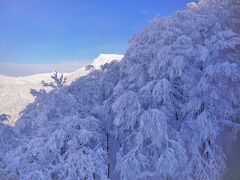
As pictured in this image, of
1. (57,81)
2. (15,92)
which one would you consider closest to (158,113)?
(57,81)

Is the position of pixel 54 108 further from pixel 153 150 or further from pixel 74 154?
pixel 153 150

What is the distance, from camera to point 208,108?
11.6 m

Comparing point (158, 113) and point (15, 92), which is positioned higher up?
point (15, 92)

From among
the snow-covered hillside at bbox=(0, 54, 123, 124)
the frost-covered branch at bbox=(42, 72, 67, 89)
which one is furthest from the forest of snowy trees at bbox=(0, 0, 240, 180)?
the snow-covered hillside at bbox=(0, 54, 123, 124)

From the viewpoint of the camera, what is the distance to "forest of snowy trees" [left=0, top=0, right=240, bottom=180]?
1122cm

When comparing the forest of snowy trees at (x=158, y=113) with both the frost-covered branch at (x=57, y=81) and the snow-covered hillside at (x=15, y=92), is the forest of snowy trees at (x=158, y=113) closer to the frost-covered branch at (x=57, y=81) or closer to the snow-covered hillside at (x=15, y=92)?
the frost-covered branch at (x=57, y=81)

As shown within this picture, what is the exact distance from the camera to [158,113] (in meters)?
11.0

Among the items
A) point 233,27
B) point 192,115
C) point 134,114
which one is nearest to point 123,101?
point 134,114

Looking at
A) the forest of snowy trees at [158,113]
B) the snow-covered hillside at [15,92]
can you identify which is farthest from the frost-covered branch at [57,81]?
the snow-covered hillside at [15,92]

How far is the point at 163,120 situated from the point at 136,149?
139cm

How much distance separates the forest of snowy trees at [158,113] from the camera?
11.2m

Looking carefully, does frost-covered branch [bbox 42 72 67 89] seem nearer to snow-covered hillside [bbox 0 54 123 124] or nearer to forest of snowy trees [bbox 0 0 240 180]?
forest of snowy trees [bbox 0 0 240 180]

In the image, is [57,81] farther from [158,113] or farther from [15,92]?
[15,92]

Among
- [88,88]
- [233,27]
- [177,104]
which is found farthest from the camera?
[88,88]
